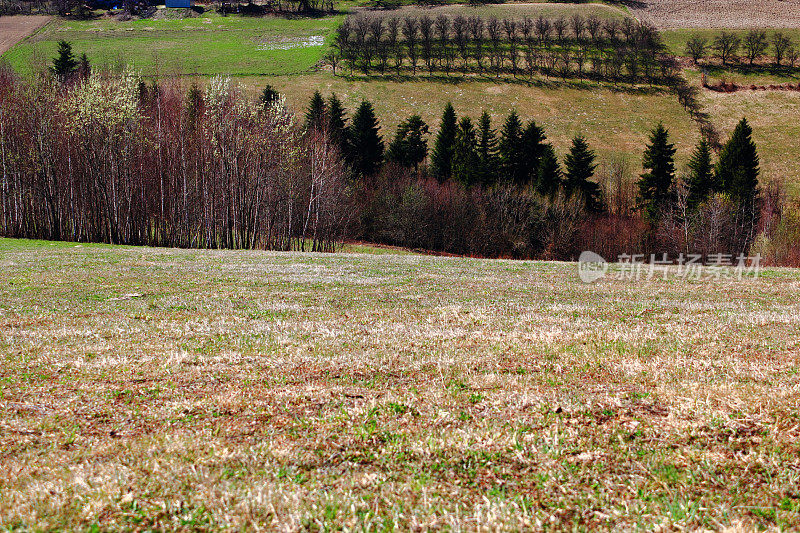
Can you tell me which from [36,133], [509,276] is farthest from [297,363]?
[36,133]

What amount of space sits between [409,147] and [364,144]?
7.25 m

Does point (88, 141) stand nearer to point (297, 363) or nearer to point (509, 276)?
point (509, 276)

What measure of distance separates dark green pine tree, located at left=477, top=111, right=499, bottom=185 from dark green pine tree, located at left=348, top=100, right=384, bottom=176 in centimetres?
1613

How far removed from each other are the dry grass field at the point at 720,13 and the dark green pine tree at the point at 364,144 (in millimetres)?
112124

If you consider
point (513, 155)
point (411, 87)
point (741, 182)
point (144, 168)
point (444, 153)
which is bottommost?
point (144, 168)

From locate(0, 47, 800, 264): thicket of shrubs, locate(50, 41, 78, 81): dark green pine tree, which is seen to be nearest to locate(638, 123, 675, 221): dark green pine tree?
locate(0, 47, 800, 264): thicket of shrubs

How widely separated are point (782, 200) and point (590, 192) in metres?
28.5

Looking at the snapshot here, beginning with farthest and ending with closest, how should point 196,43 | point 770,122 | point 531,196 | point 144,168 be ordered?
point 196,43 → point 770,122 → point 531,196 → point 144,168

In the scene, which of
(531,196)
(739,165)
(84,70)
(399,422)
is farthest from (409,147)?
(399,422)

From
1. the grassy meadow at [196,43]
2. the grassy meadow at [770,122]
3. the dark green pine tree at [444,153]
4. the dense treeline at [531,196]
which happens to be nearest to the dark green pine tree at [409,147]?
the dense treeline at [531,196]

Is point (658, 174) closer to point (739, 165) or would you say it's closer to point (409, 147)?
point (739, 165)

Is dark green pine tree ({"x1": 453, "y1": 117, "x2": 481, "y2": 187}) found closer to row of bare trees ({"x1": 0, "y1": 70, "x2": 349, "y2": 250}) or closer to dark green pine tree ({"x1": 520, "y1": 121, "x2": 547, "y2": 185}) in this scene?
dark green pine tree ({"x1": 520, "y1": 121, "x2": 547, "y2": 185})

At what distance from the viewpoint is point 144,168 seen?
48.4 m

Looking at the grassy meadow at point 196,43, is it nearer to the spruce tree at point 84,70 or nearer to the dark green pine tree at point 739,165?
the spruce tree at point 84,70
